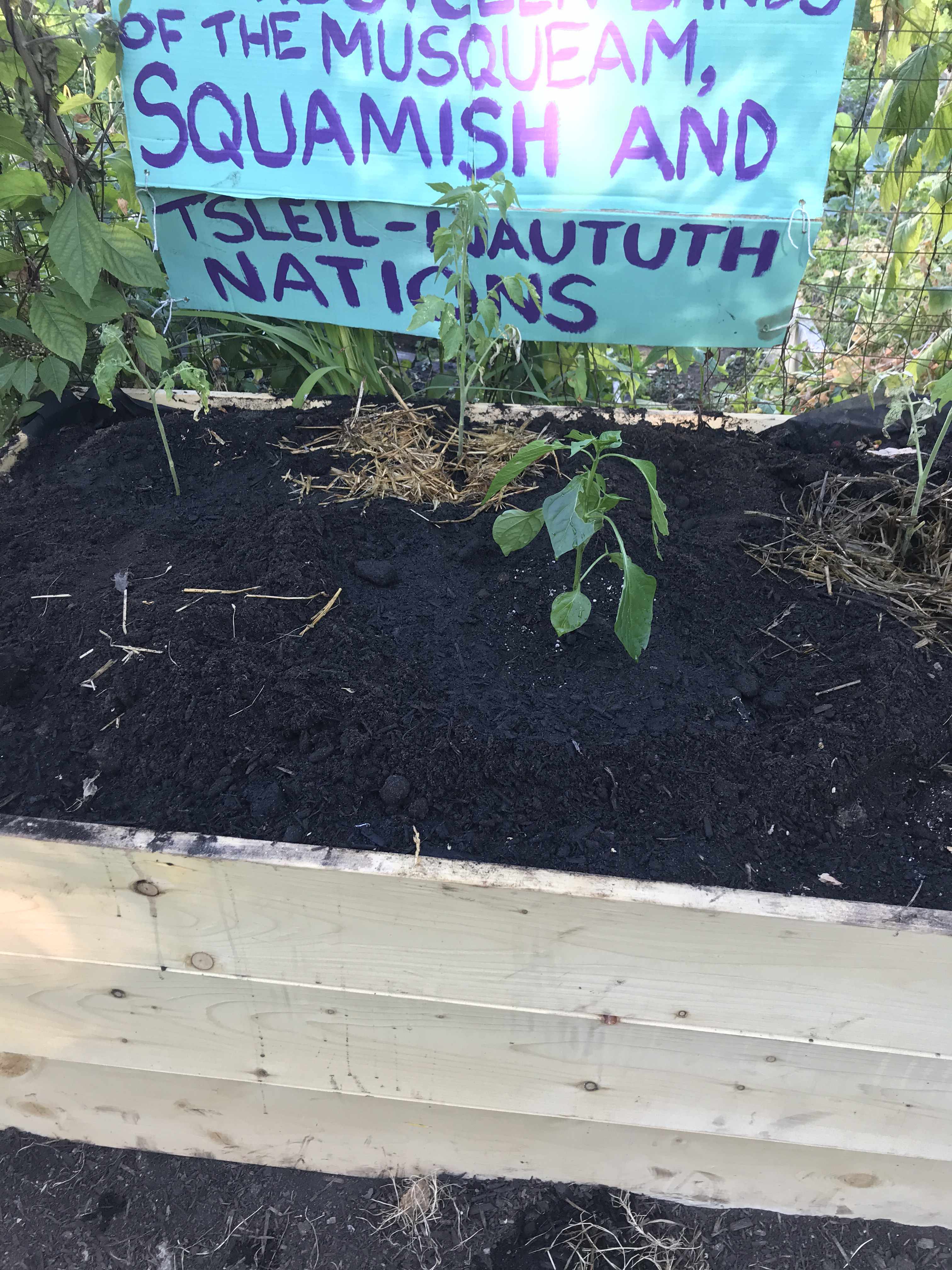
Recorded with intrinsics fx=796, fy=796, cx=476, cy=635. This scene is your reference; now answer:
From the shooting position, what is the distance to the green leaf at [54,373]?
1830mm

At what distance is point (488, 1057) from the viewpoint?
3.68 ft

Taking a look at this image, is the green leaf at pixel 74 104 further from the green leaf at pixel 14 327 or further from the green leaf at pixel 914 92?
the green leaf at pixel 914 92

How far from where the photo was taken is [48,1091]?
1.40 m

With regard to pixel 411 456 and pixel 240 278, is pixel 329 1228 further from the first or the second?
pixel 240 278

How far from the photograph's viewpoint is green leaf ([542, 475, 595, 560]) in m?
1.14

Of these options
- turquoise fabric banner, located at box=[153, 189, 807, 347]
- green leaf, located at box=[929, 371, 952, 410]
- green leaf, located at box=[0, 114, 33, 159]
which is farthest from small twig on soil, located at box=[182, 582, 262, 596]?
green leaf, located at box=[929, 371, 952, 410]

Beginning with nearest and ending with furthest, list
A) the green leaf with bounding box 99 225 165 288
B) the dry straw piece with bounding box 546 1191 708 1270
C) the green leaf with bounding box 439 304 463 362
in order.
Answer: the dry straw piece with bounding box 546 1191 708 1270 < the green leaf with bounding box 439 304 463 362 < the green leaf with bounding box 99 225 165 288

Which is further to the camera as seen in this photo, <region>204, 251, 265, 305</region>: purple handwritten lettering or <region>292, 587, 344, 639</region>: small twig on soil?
<region>204, 251, 265, 305</region>: purple handwritten lettering

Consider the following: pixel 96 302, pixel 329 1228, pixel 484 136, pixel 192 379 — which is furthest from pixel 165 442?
pixel 329 1228

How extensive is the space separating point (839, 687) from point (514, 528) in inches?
23.6

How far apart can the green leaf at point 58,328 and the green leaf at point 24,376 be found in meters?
0.10

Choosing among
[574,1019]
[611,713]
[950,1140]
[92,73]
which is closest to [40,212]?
[92,73]

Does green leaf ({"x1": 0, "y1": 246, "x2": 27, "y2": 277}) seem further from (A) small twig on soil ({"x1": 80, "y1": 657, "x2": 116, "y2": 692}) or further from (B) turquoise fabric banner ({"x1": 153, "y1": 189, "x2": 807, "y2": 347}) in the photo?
(A) small twig on soil ({"x1": 80, "y1": 657, "x2": 116, "y2": 692})

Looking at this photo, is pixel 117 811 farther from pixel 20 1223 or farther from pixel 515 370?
pixel 515 370
